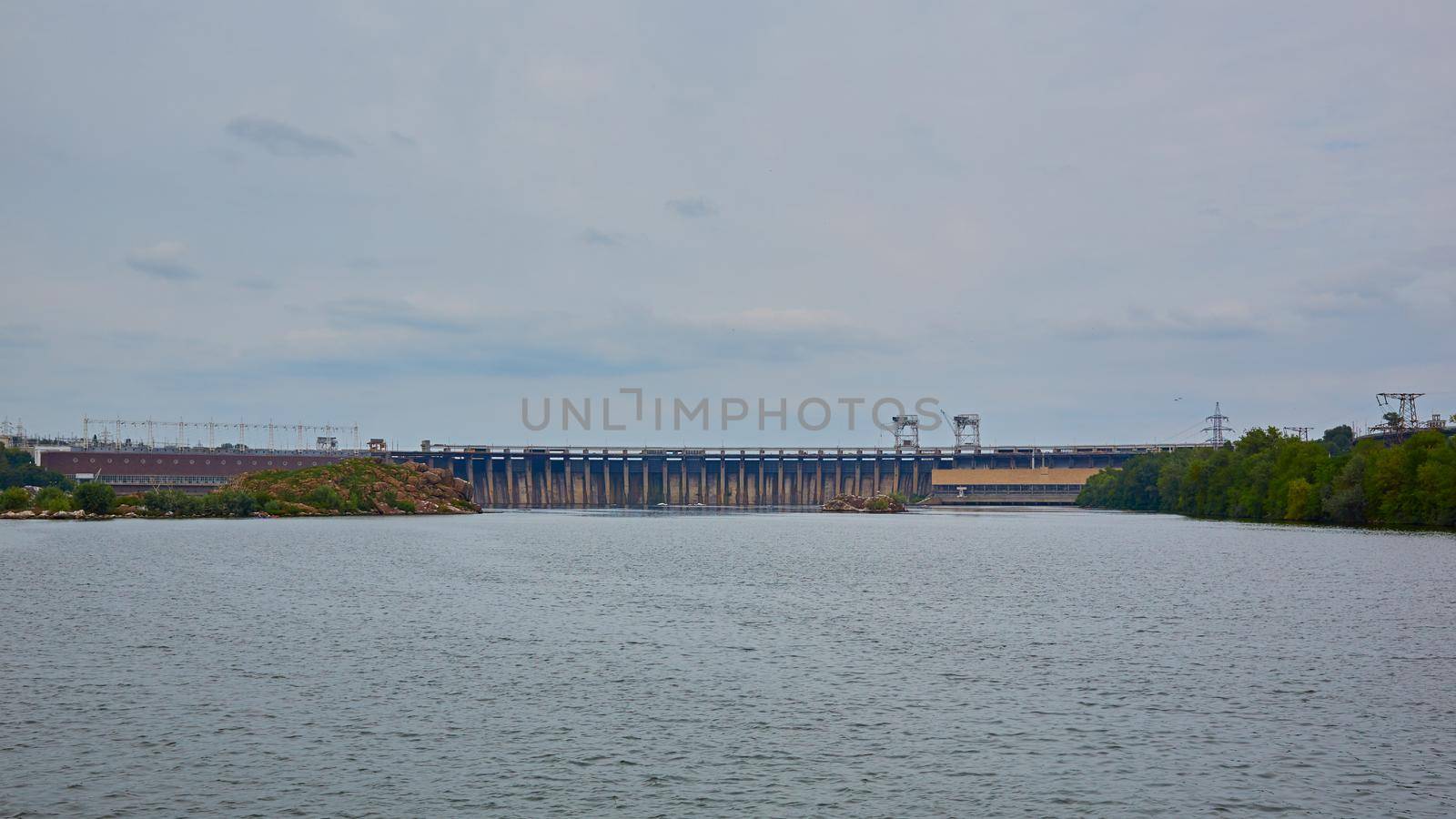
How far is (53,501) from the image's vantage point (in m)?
174

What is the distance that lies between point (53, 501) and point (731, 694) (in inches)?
6633

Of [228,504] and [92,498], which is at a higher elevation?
Result: [92,498]

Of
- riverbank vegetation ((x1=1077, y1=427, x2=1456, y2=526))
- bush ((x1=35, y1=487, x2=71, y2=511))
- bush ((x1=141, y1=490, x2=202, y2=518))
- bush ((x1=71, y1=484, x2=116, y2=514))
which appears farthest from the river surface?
bush ((x1=141, y1=490, x2=202, y2=518))

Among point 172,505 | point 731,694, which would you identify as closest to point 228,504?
point 172,505

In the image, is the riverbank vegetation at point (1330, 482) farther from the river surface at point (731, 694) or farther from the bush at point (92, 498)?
the bush at point (92, 498)

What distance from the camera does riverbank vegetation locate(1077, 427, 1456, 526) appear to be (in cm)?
11900

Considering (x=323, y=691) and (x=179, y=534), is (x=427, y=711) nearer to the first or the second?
(x=323, y=691)

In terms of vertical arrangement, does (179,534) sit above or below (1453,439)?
below

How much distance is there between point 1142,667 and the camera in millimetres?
40062

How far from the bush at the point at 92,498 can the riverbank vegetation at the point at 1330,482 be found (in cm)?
15855

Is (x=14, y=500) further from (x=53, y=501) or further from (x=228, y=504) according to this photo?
(x=228, y=504)

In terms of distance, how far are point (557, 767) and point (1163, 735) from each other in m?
14.7

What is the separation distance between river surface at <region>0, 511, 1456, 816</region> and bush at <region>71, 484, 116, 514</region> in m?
110

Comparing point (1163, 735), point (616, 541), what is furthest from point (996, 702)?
point (616, 541)
